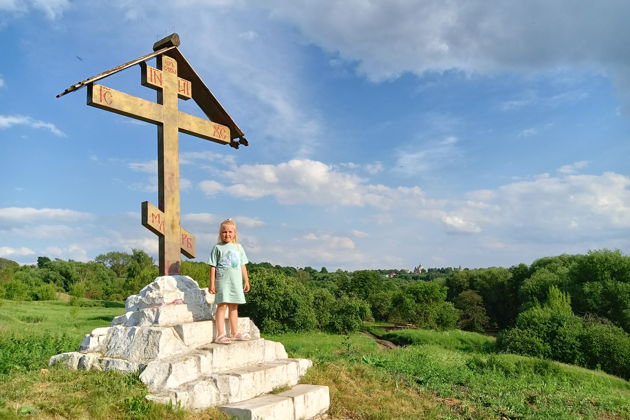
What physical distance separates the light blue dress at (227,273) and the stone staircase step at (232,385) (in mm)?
1043

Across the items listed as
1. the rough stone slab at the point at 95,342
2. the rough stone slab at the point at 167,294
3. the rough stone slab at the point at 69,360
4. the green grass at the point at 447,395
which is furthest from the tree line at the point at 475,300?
the rough stone slab at the point at 69,360

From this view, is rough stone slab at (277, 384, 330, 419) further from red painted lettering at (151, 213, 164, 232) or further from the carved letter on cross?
red painted lettering at (151, 213, 164, 232)

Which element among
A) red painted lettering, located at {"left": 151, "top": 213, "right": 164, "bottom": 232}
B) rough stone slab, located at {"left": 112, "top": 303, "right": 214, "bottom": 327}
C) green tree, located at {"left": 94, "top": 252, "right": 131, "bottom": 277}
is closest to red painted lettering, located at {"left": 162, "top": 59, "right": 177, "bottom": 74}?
red painted lettering, located at {"left": 151, "top": 213, "right": 164, "bottom": 232}

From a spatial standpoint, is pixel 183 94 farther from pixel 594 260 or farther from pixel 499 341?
pixel 594 260

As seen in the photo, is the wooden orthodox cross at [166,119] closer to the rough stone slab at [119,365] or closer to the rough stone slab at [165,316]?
the rough stone slab at [165,316]

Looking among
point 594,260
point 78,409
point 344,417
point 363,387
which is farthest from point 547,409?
point 594,260

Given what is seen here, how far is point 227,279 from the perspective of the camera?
699cm

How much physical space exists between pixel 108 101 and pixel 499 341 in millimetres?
22677

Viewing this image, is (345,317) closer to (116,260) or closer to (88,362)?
(88,362)

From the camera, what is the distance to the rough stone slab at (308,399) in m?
6.20

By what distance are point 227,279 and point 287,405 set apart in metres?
2.00

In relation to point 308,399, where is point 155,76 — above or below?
above

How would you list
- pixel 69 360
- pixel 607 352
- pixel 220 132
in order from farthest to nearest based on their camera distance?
pixel 607 352 → pixel 220 132 → pixel 69 360

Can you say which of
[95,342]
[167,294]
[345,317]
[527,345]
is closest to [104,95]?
[167,294]
